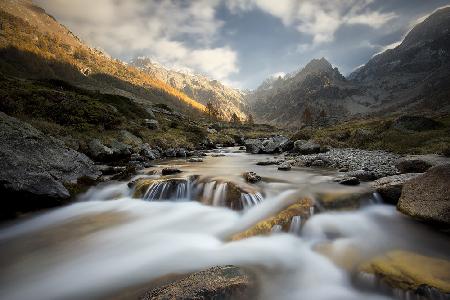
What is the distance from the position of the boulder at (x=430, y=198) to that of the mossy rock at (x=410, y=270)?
2.68 meters

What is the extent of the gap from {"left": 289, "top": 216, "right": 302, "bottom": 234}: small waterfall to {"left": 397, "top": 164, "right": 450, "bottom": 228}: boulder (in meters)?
4.51

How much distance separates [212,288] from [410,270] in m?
5.13

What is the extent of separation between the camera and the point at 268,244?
9891 mm

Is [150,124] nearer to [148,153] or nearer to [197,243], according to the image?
[148,153]

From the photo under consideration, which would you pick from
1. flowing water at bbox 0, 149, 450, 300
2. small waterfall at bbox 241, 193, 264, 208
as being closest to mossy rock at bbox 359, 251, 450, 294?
flowing water at bbox 0, 149, 450, 300

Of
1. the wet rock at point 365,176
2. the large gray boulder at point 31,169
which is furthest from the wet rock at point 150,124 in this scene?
the wet rock at point 365,176

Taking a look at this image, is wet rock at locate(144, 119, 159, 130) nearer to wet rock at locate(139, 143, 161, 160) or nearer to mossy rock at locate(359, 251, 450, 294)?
wet rock at locate(139, 143, 161, 160)

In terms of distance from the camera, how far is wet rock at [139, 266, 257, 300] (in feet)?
21.5

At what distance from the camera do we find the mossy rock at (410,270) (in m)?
6.66

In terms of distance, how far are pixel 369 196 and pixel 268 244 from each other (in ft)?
19.9

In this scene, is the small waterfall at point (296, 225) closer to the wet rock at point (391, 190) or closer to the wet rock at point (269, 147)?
the wet rock at point (391, 190)

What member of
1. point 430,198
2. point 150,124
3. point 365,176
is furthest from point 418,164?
point 150,124

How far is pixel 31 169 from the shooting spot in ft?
45.9

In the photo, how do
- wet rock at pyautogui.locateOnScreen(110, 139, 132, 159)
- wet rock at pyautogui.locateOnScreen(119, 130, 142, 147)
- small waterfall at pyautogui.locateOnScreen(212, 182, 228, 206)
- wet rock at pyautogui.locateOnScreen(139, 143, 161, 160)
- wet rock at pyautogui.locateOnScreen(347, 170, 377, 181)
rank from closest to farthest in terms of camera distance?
small waterfall at pyautogui.locateOnScreen(212, 182, 228, 206), wet rock at pyautogui.locateOnScreen(347, 170, 377, 181), wet rock at pyautogui.locateOnScreen(110, 139, 132, 159), wet rock at pyautogui.locateOnScreen(139, 143, 161, 160), wet rock at pyautogui.locateOnScreen(119, 130, 142, 147)
